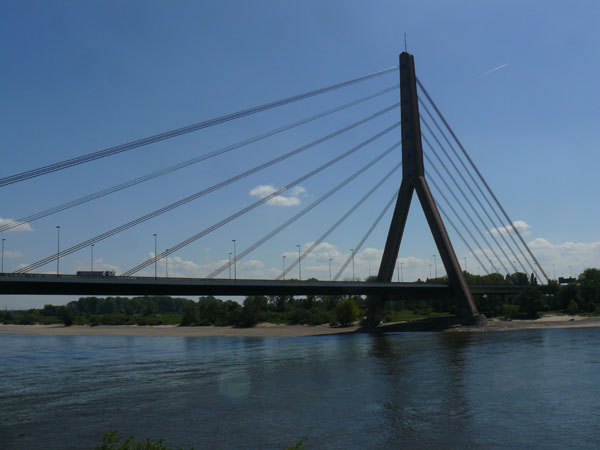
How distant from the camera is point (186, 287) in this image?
52156mm

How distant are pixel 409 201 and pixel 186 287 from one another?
104 feet

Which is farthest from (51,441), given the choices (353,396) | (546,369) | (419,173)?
(419,173)

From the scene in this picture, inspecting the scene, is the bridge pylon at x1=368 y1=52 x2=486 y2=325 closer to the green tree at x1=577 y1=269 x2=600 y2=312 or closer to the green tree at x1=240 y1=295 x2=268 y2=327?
the green tree at x1=577 y1=269 x2=600 y2=312

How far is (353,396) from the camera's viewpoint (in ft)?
86.5

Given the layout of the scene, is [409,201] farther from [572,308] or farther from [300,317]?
[572,308]

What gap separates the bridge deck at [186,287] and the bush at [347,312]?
1501cm

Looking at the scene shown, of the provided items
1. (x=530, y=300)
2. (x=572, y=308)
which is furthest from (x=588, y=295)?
(x=530, y=300)

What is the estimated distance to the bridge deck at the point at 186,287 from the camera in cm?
4195

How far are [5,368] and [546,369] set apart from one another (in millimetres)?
40342

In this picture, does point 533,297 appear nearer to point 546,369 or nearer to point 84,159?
point 546,369

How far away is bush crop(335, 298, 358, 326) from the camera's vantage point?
89.2m

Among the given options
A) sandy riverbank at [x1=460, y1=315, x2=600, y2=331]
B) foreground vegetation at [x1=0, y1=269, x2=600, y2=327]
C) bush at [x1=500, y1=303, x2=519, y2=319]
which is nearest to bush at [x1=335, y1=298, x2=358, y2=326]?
foreground vegetation at [x1=0, y1=269, x2=600, y2=327]

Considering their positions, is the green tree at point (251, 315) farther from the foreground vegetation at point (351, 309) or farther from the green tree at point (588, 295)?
the green tree at point (588, 295)

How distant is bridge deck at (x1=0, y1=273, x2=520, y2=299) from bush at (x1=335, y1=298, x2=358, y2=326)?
15.0 meters
